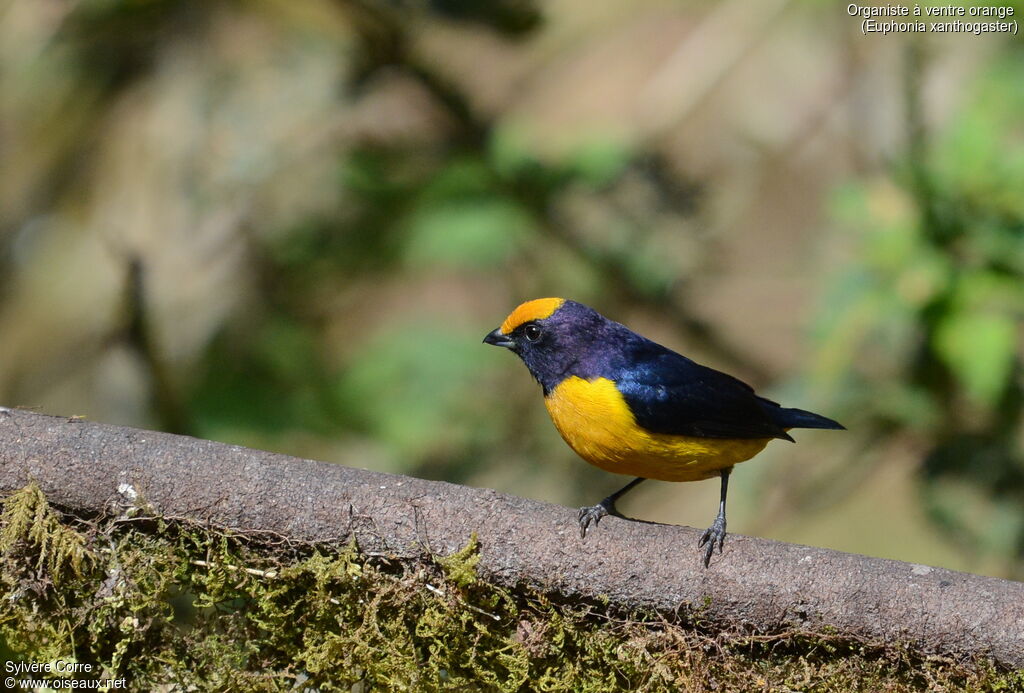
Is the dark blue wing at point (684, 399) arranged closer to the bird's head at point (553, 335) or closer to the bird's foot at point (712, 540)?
the bird's head at point (553, 335)

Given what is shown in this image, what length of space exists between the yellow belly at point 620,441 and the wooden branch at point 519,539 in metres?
0.56

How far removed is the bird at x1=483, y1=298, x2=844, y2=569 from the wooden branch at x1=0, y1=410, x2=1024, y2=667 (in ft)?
1.48

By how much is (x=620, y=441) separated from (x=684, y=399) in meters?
0.31

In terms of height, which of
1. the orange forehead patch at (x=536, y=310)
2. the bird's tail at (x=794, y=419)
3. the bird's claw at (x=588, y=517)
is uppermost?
the orange forehead patch at (x=536, y=310)

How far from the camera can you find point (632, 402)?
3291mm

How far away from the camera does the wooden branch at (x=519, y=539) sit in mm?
2525

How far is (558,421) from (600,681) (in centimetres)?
105

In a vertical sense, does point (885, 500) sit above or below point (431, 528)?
above

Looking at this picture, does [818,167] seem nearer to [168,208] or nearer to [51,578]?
[168,208]

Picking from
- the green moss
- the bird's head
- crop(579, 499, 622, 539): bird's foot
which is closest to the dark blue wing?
the bird's head

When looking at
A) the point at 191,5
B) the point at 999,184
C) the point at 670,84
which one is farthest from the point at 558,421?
the point at 191,5

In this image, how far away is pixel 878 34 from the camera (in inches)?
295

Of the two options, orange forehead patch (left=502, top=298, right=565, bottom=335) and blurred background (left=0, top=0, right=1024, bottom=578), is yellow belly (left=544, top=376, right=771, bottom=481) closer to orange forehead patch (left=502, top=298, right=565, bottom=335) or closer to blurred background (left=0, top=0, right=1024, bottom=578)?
orange forehead patch (left=502, top=298, right=565, bottom=335)
